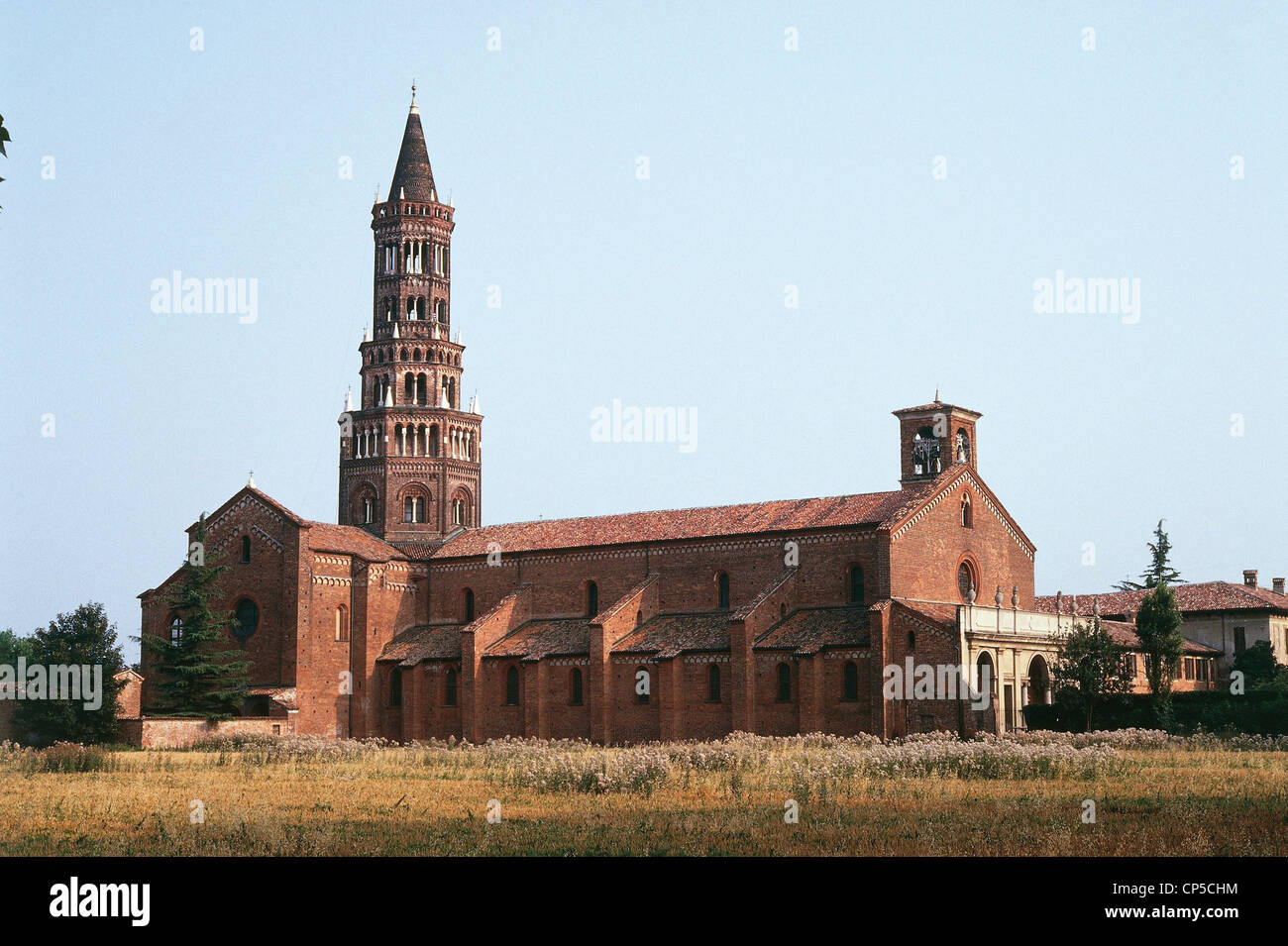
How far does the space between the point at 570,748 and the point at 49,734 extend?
1930 cm

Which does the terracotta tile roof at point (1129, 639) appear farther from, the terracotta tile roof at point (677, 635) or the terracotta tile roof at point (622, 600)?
the terracotta tile roof at point (622, 600)

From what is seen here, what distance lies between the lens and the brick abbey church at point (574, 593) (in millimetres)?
48812

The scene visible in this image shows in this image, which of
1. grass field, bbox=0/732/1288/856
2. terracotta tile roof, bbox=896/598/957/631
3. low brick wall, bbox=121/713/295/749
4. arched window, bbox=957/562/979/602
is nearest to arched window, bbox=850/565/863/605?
terracotta tile roof, bbox=896/598/957/631

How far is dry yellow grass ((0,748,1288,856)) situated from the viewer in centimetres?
1741

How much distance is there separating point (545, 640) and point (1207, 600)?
109 ft

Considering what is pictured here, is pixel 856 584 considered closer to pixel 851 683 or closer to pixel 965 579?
pixel 851 683

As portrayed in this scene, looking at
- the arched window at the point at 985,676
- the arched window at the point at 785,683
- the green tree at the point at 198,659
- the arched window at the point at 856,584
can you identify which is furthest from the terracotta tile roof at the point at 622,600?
the green tree at the point at 198,659

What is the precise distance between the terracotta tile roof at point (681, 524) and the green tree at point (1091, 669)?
8.03 m

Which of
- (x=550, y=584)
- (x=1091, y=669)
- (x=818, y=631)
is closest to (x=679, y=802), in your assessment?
(x=818, y=631)

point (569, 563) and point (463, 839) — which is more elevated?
point (569, 563)

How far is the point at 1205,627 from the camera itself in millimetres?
67375

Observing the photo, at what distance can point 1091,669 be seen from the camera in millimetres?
47469
